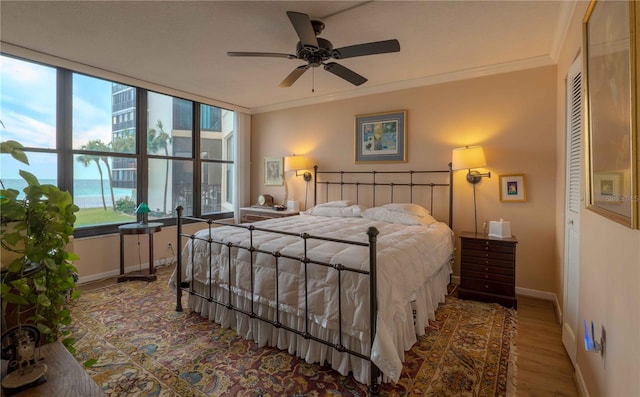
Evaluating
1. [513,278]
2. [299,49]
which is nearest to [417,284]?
[513,278]

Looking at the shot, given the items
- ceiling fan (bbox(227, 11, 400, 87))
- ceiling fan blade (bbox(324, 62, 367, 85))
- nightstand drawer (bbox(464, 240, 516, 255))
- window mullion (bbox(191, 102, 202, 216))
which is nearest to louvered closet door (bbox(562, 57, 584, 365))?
nightstand drawer (bbox(464, 240, 516, 255))

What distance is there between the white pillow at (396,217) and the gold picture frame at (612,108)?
1.85 metres

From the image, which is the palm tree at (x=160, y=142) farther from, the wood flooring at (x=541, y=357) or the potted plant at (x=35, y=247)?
the wood flooring at (x=541, y=357)

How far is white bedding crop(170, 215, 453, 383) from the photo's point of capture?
6.07 ft

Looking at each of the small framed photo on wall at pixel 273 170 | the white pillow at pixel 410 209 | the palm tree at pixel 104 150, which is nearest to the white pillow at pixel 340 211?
the white pillow at pixel 410 209

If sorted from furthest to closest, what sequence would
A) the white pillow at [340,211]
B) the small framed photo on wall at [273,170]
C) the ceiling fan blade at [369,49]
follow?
the small framed photo on wall at [273,170], the white pillow at [340,211], the ceiling fan blade at [369,49]

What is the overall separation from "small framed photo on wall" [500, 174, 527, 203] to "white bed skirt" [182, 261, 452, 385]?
52.5 inches

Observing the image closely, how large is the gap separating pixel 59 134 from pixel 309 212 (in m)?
3.29

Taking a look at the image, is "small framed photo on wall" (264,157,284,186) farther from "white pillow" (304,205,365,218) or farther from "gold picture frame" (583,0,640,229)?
"gold picture frame" (583,0,640,229)

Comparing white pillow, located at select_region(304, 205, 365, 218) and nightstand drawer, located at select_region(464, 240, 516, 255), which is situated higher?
white pillow, located at select_region(304, 205, 365, 218)

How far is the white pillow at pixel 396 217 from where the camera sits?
3496 mm

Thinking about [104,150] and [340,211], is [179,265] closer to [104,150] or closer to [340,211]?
[340,211]

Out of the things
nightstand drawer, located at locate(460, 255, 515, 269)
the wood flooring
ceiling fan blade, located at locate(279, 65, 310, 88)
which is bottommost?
the wood flooring

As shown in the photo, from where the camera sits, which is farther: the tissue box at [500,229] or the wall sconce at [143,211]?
the wall sconce at [143,211]
